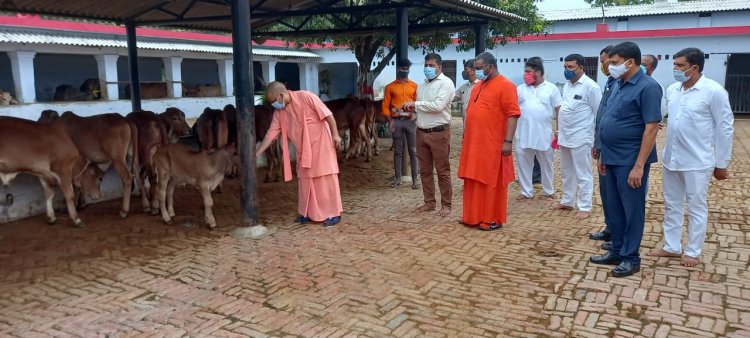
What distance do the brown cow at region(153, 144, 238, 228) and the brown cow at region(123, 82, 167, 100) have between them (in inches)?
516

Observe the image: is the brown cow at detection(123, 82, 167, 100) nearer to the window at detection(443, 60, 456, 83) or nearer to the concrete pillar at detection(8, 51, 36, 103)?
the concrete pillar at detection(8, 51, 36, 103)

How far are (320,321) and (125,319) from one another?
134 cm

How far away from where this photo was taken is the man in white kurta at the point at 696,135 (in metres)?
4.18

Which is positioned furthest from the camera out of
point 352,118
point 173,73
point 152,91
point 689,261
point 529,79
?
point 152,91

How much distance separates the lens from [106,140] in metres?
6.36

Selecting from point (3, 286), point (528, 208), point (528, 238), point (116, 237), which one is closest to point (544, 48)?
point (528, 208)

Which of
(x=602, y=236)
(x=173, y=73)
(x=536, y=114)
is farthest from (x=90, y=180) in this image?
(x=173, y=73)

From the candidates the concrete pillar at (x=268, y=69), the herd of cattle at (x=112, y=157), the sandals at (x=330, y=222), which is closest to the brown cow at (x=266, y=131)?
the herd of cattle at (x=112, y=157)

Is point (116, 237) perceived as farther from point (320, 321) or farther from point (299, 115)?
point (320, 321)

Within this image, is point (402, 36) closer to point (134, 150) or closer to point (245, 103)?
point (245, 103)

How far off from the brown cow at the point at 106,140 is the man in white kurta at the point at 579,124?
5.09 meters

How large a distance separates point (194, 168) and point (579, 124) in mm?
4252

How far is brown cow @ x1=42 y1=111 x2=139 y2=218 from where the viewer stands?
6.36m

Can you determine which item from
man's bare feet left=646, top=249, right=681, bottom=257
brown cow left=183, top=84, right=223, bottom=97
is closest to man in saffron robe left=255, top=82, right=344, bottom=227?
man's bare feet left=646, top=249, right=681, bottom=257
